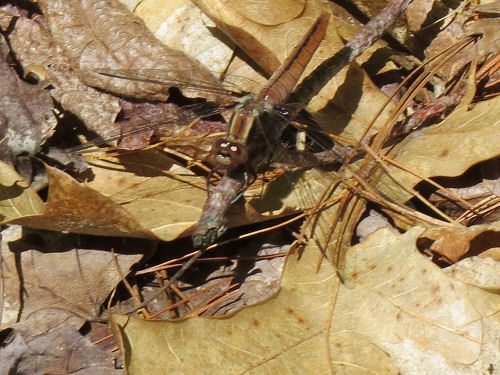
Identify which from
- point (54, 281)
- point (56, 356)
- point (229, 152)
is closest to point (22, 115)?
point (54, 281)

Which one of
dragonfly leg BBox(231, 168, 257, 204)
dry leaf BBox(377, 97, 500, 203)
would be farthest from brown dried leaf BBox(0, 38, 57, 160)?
dry leaf BBox(377, 97, 500, 203)

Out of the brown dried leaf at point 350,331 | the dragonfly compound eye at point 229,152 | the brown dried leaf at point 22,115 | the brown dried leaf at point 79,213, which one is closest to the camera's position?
Answer: the brown dried leaf at point 350,331

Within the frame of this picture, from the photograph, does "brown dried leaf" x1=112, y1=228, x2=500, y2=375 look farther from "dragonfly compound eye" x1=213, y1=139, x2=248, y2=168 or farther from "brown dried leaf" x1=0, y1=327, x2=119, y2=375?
"dragonfly compound eye" x1=213, y1=139, x2=248, y2=168

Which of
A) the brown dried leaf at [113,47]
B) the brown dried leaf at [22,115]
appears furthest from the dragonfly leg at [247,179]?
the brown dried leaf at [22,115]

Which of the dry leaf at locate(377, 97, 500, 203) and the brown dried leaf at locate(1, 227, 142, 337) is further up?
the dry leaf at locate(377, 97, 500, 203)

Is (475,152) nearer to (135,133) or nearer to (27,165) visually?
(135,133)

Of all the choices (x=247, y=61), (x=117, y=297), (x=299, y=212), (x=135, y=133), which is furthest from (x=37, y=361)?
(x=247, y=61)

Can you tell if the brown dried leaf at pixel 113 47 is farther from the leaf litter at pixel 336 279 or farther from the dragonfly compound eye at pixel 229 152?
the dragonfly compound eye at pixel 229 152
